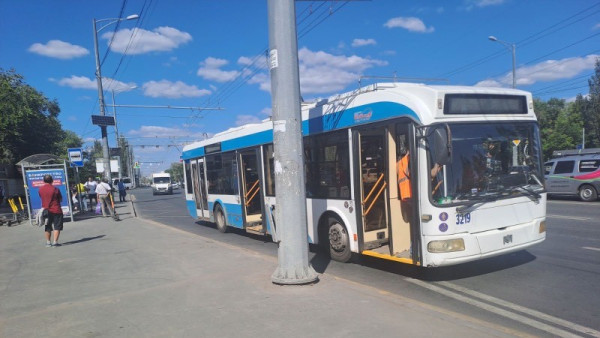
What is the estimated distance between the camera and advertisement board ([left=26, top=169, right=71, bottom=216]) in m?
16.3

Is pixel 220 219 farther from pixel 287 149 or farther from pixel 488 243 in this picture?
pixel 488 243

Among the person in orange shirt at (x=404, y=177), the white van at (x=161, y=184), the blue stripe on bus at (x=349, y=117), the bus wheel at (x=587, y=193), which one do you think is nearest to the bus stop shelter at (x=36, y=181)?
the blue stripe on bus at (x=349, y=117)

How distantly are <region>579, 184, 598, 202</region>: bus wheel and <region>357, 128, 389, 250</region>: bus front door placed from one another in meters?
13.7

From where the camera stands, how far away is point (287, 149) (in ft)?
18.9

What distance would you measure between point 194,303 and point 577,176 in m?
17.7

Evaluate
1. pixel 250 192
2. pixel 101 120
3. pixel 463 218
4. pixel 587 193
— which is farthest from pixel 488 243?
pixel 101 120

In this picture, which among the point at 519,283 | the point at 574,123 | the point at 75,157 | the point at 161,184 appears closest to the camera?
the point at 519,283

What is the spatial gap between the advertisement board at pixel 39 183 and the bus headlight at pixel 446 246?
15224mm

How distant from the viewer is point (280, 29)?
578 centimetres

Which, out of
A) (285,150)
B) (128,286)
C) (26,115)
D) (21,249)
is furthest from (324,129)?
(26,115)

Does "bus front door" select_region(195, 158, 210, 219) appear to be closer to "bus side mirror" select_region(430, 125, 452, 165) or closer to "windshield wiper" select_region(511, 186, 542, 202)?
"bus side mirror" select_region(430, 125, 452, 165)

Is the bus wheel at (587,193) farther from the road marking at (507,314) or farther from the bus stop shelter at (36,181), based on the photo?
the bus stop shelter at (36,181)

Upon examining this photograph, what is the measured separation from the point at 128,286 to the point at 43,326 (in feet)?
5.11

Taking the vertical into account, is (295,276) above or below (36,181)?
below
